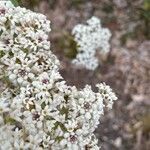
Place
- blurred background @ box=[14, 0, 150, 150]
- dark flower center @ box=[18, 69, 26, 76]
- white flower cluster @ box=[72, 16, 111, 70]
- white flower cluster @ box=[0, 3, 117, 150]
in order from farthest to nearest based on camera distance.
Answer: blurred background @ box=[14, 0, 150, 150], white flower cluster @ box=[72, 16, 111, 70], dark flower center @ box=[18, 69, 26, 76], white flower cluster @ box=[0, 3, 117, 150]

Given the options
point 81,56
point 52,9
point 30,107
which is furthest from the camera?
point 52,9

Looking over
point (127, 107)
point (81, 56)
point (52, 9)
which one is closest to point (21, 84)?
point (81, 56)

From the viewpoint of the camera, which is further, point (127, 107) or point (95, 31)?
point (127, 107)

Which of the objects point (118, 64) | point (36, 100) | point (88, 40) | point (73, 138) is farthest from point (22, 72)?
point (118, 64)

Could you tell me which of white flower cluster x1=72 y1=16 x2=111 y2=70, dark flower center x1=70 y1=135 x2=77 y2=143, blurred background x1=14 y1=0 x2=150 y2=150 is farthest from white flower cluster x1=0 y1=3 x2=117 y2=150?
blurred background x1=14 y1=0 x2=150 y2=150

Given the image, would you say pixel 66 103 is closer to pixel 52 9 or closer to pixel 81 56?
pixel 81 56

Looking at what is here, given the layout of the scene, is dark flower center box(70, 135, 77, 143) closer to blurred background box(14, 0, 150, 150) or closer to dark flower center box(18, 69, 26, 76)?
dark flower center box(18, 69, 26, 76)
